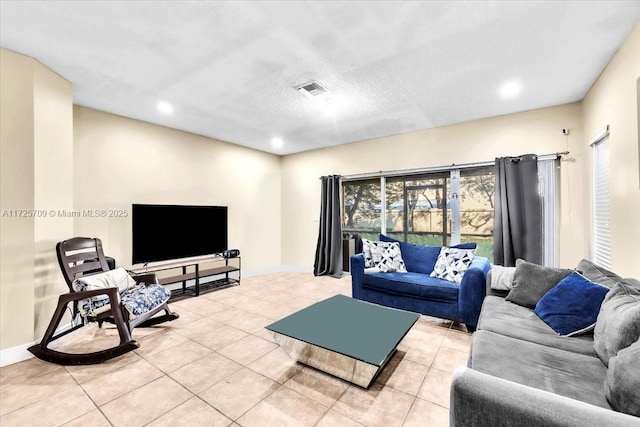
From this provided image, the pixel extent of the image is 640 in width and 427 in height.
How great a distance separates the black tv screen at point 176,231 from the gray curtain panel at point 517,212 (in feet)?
14.1

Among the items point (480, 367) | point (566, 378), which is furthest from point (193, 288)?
point (566, 378)

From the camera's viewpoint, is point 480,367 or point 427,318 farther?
point 427,318

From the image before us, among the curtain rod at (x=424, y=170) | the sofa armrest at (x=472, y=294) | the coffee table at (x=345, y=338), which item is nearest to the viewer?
the coffee table at (x=345, y=338)

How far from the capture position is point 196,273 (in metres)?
4.00

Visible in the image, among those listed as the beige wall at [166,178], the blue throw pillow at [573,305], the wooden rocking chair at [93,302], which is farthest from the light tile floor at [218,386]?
the beige wall at [166,178]

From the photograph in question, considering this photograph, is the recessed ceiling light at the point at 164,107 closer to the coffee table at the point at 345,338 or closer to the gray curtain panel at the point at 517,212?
the coffee table at the point at 345,338

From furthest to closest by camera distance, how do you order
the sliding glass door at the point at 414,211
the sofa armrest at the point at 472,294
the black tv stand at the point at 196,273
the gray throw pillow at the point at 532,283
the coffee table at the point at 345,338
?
1. the sliding glass door at the point at 414,211
2. the black tv stand at the point at 196,273
3. the sofa armrest at the point at 472,294
4. the gray throw pillow at the point at 532,283
5. the coffee table at the point at 345,338

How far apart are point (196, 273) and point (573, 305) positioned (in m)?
4.18

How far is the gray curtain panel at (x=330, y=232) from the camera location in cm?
524

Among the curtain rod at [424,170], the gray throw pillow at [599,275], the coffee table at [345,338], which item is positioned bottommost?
the coffee table at [345,338]

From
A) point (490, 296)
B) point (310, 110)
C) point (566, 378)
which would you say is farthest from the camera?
point (310, 110)

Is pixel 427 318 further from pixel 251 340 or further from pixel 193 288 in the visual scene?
pixel 193 288

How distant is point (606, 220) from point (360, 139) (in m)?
3.44

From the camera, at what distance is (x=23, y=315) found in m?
2.38
